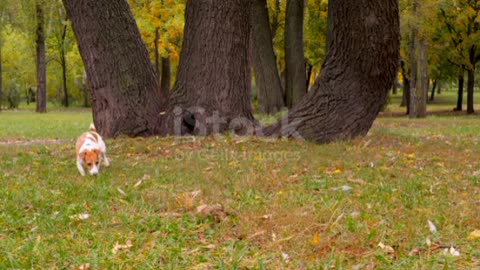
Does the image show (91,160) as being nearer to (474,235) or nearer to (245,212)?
(245,212)

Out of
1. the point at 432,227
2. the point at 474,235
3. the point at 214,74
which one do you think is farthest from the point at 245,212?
the point at 214,74

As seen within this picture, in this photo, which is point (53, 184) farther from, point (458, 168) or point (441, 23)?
point (441, 23)

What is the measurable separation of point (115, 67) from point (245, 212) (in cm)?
603

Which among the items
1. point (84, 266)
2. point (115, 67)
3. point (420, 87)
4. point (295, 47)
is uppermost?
point (295, 47)

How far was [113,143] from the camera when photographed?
869 cm

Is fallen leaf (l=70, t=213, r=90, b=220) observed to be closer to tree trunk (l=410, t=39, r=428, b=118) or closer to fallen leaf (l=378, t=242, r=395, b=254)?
fallen leaf (l=378, t=242, r=395, b=254)

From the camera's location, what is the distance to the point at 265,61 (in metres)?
16.8

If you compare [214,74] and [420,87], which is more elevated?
[214,74]

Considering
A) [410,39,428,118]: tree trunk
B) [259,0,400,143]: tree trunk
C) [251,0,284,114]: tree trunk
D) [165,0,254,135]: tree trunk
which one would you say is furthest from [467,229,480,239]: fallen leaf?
[410,39,428,118]: tree trunk

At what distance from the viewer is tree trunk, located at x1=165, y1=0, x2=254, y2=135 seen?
9383 mm

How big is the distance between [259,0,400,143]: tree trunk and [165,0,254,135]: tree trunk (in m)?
0.96

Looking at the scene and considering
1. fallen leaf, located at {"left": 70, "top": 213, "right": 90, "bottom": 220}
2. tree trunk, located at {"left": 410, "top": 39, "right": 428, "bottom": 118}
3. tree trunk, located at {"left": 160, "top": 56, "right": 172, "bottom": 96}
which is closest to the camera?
fallen leaf, located at {"left": 70, "top": 213, "right": 90, "bottom": 220}

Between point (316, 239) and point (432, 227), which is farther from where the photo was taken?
point (432, 227)

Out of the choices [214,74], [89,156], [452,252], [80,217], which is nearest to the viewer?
[452,252]
